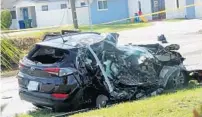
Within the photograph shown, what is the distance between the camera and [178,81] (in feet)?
33.3

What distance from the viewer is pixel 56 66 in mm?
8508

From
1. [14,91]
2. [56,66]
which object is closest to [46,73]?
[56,66]

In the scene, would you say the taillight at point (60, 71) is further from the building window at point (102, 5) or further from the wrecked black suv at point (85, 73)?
the building window at point (102, 5)

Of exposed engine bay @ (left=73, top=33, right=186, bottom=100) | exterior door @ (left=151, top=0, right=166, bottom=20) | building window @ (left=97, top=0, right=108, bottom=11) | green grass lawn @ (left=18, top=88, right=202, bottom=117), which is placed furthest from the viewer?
building window @ (left=97, top=0, right=108, bottom=11)

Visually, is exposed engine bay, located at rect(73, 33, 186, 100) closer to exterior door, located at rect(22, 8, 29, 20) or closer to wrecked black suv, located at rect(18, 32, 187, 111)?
wrecked black suv, located at rect(18, 32, 187, 111)

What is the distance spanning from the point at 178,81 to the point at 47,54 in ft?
9.79

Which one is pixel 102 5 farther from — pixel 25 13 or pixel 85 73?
pixel 85 73

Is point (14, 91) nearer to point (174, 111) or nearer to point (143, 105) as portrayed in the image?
point (143, 105)

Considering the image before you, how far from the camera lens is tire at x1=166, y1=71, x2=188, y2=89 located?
32.7ft

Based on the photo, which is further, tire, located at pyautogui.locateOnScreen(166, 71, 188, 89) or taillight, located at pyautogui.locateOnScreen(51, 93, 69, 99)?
tire, located at pyautogui.locateOnScreen(166, 71, 188, 89)

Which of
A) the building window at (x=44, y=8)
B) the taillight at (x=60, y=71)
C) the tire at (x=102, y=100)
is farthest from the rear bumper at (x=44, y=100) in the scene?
the building window at (x=44, y=8)

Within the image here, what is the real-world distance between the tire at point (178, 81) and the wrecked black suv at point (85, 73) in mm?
319

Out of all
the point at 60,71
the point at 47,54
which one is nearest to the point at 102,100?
the point at 60,71

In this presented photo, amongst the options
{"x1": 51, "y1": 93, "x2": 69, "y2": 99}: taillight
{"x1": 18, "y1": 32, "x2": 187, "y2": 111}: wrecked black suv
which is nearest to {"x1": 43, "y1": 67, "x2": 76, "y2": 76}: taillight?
{"x1": 18, "y1": 32, "x2": 187, "y2": 111}: wrecked black suv
